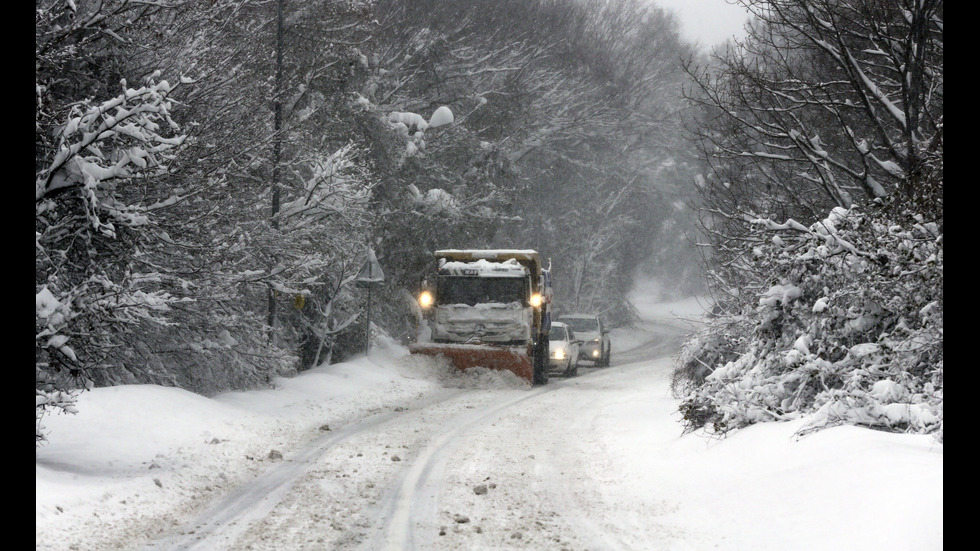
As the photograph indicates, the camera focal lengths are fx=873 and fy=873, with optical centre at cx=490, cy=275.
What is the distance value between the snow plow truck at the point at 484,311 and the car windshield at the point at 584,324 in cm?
1040

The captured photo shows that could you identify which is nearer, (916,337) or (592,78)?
(916,337)

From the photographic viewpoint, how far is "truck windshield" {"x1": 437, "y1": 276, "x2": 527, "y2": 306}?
20.8 m

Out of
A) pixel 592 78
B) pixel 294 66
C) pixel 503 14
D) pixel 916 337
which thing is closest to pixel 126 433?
pixel 916 337

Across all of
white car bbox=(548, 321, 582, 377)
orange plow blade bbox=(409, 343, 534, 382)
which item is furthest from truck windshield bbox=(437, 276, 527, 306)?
white car bbox=(548, 321, 582, 377)

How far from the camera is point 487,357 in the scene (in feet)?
66.0

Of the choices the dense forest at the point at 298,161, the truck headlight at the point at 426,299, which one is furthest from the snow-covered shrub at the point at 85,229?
the truck headlight at the point at 426,299

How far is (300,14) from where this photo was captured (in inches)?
825

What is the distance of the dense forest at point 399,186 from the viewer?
808 centimetres

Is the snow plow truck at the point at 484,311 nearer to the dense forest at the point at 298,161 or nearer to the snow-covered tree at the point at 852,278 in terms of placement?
the dense forest at the point at 298,161

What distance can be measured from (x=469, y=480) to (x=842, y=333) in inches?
160

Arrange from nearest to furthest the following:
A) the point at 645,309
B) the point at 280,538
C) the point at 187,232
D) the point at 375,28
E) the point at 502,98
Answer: the point at 280,538 < the point at 187,232 < the point at 375,28 < the point at 502,98 < the point at 645,309

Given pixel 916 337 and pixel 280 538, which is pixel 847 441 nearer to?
pixel 916 337
